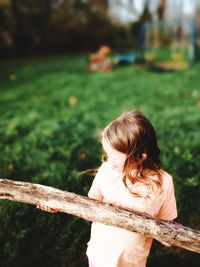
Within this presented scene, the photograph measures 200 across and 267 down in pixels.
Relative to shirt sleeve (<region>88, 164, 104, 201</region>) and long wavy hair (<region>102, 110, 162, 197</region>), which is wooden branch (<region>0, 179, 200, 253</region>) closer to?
shirt sleeve (<region>88, 164, 104, 201</region>)

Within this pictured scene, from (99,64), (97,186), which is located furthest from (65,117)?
(99,64)

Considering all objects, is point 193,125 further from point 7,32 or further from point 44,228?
point 7,32

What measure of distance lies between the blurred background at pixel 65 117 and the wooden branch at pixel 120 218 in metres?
0.81

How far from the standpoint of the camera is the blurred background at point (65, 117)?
3.04 metres

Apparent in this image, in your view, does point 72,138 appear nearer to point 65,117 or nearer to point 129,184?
point 65,117

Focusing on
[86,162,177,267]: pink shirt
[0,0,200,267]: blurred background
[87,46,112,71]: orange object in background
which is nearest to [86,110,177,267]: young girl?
[86,162,177,267]: pink shirt

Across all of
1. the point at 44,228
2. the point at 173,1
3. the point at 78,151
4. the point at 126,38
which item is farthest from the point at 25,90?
the point at 173,1

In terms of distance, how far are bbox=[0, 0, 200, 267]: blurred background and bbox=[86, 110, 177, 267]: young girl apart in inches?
33.5

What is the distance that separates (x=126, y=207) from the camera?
2117mm

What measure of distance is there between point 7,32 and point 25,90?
A: 6700 mm

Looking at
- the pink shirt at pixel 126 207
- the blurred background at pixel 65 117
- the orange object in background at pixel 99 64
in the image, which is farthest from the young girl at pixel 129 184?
the orange object in background at pixel 99 64

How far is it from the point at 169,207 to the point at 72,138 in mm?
2923

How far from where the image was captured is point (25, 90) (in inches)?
307

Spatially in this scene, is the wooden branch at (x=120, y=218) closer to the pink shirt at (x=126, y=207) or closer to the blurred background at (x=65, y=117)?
the pink shirt at (x=126, y=207)
